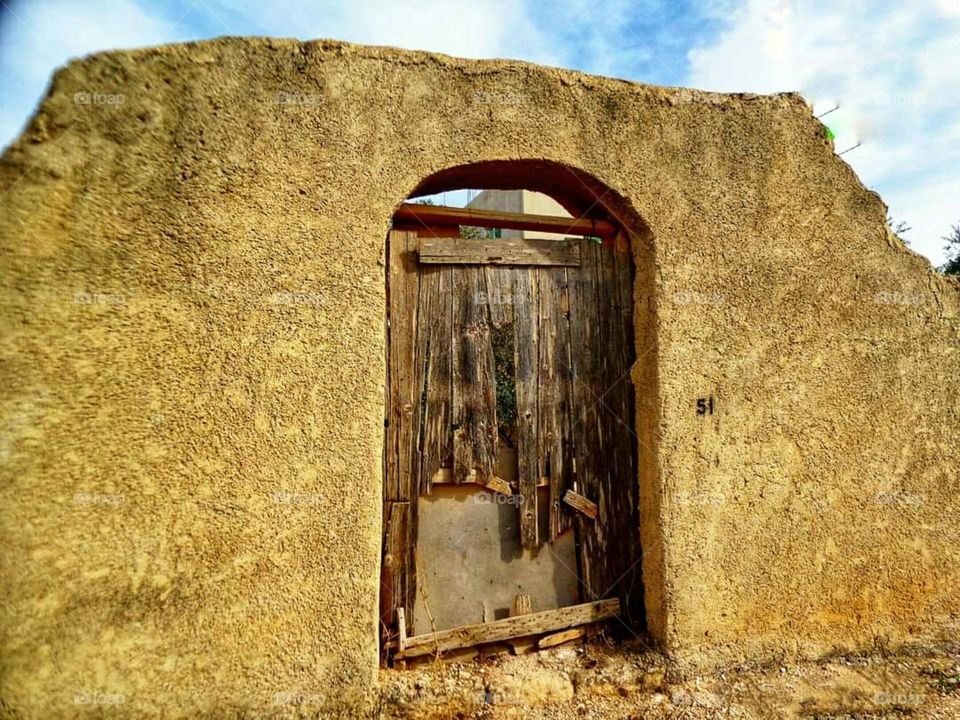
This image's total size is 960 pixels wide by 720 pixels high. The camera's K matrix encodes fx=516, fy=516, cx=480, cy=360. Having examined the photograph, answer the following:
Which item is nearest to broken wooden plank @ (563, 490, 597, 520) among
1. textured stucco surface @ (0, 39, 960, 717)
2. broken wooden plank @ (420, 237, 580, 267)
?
textured stucco surface @ (0, 39, 960, 717)

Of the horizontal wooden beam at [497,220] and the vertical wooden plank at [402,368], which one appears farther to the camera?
the horizontal wooden beam at [497,220]

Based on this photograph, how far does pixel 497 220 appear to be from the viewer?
10.1 feet

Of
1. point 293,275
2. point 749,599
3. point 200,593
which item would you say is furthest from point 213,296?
point 749,599

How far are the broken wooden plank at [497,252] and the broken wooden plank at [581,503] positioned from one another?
132 cm

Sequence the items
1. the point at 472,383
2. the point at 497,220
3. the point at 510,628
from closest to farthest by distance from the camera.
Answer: the point at 510,628 < the point at 472,383 < the point at 497,220

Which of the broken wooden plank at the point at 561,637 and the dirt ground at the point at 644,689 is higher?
the broken wooden plank at the point at 561,637

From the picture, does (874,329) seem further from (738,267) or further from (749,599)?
(749,599)

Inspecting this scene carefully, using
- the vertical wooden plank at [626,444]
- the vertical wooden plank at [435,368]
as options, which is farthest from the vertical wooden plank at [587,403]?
the vertical wooden plank at [435,368]

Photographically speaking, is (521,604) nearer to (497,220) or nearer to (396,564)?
(396,564)

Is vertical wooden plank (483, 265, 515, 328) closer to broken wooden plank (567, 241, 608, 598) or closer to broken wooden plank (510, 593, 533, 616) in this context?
broken wooden plank (567, 241, 608, 598)

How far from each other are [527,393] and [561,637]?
4.38 ft

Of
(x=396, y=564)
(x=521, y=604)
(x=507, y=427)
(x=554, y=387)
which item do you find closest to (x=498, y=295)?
(x=554, y=387)

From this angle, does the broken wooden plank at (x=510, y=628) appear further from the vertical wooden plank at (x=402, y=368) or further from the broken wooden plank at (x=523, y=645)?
the vertical wooden plank at (x=402, y=368)

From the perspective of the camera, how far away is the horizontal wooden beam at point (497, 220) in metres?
2.93
